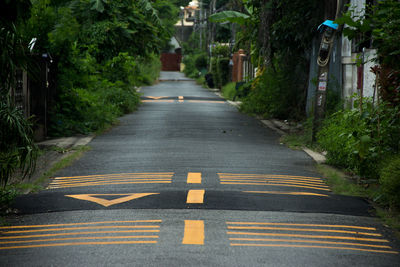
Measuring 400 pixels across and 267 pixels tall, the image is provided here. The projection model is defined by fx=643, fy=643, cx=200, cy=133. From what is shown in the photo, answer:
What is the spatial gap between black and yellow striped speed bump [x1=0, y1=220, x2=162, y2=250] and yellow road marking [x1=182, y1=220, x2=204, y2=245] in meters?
0.32

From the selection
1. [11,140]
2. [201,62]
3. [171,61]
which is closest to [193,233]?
[11,140]

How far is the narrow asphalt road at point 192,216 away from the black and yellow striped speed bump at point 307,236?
1cm

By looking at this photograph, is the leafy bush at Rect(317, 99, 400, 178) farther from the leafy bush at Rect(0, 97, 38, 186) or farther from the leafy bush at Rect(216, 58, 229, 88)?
the leafy bush at Rect(216, 58, 229, 88)

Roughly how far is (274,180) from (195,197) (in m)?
2.06

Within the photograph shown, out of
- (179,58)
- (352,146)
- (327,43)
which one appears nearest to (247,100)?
(327,43)

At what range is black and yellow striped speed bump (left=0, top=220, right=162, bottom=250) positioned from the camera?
258 inches

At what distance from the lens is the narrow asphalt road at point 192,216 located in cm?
611

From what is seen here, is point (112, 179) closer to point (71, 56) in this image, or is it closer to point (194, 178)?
point (194, 178)

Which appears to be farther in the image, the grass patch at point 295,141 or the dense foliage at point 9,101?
the grass patch at point 295,141

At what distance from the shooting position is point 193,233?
6824 mm

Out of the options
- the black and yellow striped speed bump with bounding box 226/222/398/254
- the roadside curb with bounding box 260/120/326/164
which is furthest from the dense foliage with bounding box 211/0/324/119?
the black and yellow striped speed bump with bounding box 226/222/398/254

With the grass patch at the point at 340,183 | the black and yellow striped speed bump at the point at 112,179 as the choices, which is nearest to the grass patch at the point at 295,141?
the grass patch at the point at 340,183

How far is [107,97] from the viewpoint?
23859 millimetres

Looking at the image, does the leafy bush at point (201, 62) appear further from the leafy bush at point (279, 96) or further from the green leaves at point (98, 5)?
the green leaves at point (98, 5)
